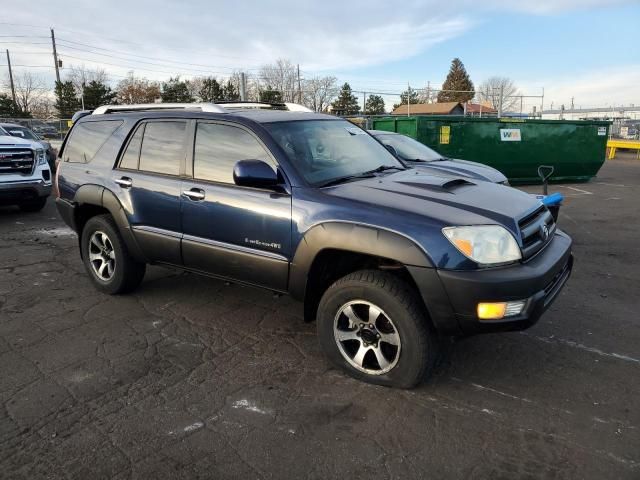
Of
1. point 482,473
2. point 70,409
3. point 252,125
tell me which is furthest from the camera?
point 252,125

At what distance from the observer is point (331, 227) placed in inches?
125

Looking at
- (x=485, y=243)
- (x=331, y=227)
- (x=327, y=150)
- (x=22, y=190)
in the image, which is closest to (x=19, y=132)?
(x=22, y=190)

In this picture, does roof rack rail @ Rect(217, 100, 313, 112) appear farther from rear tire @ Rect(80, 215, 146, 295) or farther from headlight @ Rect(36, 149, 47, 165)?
headlight @ Rect(36, 149, 47, 165)

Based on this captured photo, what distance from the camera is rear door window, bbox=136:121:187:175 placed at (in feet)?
13.5

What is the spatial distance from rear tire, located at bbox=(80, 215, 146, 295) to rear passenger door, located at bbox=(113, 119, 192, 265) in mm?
385

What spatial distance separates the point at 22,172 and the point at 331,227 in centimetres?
799

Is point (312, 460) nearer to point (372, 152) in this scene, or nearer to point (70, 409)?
point (70, 409)

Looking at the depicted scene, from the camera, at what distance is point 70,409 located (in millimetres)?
2971

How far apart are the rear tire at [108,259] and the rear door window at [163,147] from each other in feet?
2.51

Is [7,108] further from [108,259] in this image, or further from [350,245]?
[350,245]

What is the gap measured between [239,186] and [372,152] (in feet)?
4.23

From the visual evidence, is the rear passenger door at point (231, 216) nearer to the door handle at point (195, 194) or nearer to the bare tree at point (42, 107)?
the door handle at point (195, 194)

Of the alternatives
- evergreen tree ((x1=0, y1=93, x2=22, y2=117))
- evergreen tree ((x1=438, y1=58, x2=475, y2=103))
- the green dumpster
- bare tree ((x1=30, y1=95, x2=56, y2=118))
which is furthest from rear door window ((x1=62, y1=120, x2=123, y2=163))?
evergreen tree ((x1=438, y1=58, x2=475, y2=103))

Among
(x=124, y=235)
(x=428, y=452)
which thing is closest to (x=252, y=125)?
(x=124, y=235)
